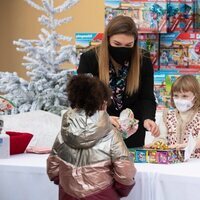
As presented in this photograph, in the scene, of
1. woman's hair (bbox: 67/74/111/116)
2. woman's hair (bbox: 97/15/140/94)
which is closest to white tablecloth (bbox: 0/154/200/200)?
woman's hair (bbox: 67/74/111/116)

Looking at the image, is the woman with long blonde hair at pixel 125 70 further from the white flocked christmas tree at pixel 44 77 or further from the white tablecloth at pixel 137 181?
the white flocked christmas tree at pixel 44 77

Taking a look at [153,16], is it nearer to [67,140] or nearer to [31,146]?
[31,146]

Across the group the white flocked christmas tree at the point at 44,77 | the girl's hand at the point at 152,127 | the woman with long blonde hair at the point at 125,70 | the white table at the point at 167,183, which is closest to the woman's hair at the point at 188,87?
the woman with long blonde hair at the point at 125,70

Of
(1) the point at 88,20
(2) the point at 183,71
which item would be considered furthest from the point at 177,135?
(1) the point at 88,20

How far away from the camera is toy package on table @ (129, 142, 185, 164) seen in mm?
2152

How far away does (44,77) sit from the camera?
12.4ft

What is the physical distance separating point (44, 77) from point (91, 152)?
195 cm

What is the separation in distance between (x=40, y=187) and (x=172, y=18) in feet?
6.04

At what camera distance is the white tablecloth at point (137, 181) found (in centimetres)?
196

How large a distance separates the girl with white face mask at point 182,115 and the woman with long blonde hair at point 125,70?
0.12 meters

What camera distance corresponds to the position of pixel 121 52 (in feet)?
7.86

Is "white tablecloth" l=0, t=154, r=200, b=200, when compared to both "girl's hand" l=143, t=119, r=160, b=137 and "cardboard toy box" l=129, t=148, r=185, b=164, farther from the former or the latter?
"girl's hand" l=143, t=119, r=160, b=137

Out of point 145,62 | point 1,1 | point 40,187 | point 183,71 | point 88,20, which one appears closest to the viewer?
point 40,187

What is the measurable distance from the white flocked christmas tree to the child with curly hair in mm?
1804
